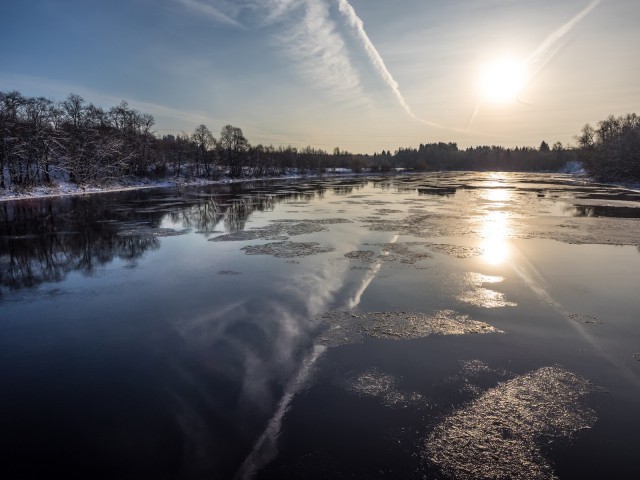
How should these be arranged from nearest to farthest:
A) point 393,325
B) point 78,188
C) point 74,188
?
point 393,325 → point 74,188 → point 78,188

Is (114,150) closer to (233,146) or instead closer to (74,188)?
(74,188)

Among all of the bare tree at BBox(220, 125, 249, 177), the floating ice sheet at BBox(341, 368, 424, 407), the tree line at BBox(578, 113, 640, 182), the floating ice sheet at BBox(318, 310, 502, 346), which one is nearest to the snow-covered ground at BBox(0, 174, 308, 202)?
the bare tree at BBox(220, 125, 249, 177)

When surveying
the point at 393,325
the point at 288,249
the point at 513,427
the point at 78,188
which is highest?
the point at 78,188

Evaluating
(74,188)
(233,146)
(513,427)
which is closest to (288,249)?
(513,427)

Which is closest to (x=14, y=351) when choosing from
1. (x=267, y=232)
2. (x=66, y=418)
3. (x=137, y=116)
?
(x=66, y=418)

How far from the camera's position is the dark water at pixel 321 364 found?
512cm

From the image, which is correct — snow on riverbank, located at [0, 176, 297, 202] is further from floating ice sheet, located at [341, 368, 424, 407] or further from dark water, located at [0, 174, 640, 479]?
floating ice sheet, located at [341, 368, 424, 407]

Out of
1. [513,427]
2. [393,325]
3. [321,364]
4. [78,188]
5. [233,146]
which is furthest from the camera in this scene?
[233,146]

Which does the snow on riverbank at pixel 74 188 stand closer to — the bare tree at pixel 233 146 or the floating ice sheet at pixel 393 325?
the bare tree at pixel 233 146

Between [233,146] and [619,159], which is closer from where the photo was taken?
[619,159]

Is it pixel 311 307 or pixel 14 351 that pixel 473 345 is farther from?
pixel 14 351

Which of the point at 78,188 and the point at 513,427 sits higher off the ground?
the point at 78,188

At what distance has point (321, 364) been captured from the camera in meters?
7.48

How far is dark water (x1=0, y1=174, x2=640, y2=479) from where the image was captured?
5.12 meters
